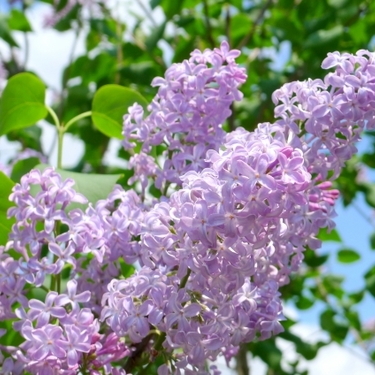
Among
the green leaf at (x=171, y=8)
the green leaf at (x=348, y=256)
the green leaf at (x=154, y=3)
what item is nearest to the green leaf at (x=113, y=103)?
the green leaf at (x=154, y=3)

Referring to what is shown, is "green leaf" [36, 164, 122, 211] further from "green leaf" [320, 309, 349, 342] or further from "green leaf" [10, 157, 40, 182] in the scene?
"green leaf" [320, 309, 349, 342]

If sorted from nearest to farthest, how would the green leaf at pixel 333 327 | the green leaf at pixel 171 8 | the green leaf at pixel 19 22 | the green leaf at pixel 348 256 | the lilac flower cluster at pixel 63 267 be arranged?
the lilac flower cluster at pixel 63 267
the green leaf at pixel 171 8
the green leaf at pixel 19 22
the green leaf at pixel 333 327
the green leaf at pixel 348 256

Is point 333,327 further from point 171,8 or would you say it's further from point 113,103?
point 113,103

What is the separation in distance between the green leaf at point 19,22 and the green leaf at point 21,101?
1.21 meters

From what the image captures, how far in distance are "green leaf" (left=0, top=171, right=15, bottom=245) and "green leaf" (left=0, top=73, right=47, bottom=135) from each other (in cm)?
23

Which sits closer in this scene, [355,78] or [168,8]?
[355,78]

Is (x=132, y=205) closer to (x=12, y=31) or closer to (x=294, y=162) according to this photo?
(x=294, y=162)

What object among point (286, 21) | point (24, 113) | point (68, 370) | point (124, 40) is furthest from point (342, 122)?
point (124, 40)

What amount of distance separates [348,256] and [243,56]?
42.3 inches

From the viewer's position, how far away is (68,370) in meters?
0.83

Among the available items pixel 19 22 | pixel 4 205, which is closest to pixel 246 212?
pixel 4 205

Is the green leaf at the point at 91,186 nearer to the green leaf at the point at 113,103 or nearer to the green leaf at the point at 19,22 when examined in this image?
the green leaf at the point at 113,103

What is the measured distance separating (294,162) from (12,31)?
6.51 ft

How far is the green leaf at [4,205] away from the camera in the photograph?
1.05 meters
